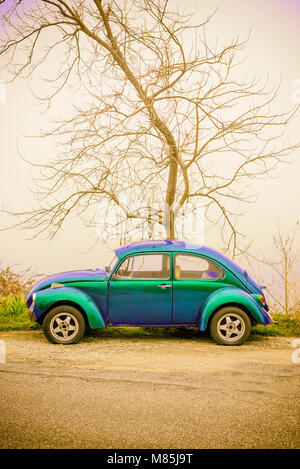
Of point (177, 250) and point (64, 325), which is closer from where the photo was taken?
point (64, 325)

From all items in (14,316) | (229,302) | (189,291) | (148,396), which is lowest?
(148,396)

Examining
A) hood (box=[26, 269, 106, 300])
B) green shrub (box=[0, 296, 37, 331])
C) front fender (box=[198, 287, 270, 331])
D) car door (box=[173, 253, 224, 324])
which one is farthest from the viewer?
green shrub (box=[0, 296, 37, 331])

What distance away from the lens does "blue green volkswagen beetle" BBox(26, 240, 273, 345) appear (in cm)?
698

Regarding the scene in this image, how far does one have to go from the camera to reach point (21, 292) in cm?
1464

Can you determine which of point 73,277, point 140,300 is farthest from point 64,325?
point 140,300

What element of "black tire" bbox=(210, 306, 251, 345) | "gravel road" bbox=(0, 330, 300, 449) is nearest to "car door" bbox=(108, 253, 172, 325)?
"gravel road" bbox=(0, 330, 300, 449)

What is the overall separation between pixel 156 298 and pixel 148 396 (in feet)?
8.41

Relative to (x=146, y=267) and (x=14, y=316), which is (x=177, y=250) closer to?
(x=146, y=267)

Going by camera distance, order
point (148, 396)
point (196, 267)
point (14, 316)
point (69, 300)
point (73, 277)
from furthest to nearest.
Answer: point (14, 316)
point (196, 267)
point (73, 277)
point (69, 300)
point (148, 396)

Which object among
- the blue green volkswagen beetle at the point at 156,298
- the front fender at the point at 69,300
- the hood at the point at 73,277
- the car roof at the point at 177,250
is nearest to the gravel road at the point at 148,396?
the blue green volkswagen beetle at the point at 156,298

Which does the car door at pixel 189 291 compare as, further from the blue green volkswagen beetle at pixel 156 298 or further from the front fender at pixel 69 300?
the front fender at pixel 69 300

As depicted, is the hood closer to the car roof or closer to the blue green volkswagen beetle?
the blue green volkswagen beetle

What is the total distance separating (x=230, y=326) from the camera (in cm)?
706

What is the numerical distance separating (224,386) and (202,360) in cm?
114
